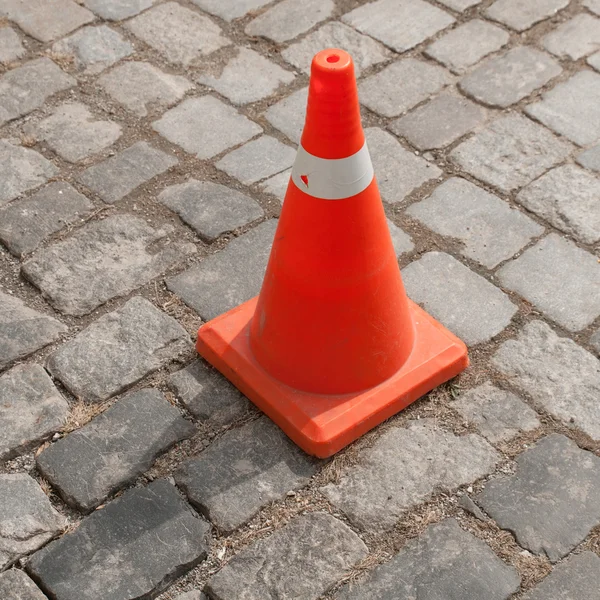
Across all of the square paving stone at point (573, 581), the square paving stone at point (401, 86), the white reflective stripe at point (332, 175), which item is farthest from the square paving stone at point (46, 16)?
the square paving stone at point (573, 581)

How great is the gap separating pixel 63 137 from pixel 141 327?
3.89 ft

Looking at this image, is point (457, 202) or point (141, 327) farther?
point (457, 202)

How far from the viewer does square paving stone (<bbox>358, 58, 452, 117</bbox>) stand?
4.39 m

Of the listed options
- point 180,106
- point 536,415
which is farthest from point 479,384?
point 180,106

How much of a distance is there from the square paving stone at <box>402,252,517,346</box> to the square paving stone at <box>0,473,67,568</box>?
4.83 ft

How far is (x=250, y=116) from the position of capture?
14.2ft

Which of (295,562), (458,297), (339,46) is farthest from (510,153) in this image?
(295,562)

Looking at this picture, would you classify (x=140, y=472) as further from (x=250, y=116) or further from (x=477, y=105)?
(x=477, y=105)

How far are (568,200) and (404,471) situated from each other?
150cm

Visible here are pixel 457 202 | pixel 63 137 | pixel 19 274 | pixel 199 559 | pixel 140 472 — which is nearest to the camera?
pixel 199 559

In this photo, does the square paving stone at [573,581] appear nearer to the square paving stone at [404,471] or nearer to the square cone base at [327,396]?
the square paving stone at [404,471]

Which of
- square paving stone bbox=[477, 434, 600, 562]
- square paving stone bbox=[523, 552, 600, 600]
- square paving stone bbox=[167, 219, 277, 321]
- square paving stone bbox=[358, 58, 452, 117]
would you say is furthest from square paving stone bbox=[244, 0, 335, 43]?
square paving stone bbox=[523, 552, 600, 600]

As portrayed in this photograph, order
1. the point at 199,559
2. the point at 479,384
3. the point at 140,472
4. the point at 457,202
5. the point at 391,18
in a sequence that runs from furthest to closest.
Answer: the point at 391,18 < the point at 457,202 < the point at 479,384 < the point at 140,472 < the point at 199,559

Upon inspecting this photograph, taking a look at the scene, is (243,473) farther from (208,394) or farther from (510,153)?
(510,153)
